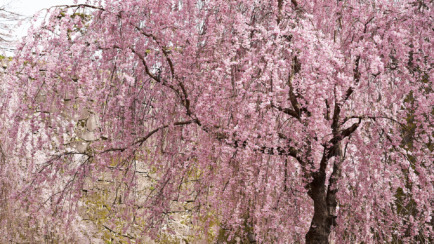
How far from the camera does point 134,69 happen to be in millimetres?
2852

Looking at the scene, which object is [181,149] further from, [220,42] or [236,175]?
[220,42]

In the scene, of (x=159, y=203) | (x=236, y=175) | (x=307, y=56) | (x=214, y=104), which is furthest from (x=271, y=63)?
(x=159, y=203)

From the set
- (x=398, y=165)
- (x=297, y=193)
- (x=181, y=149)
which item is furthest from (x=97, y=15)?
(x=398, y=165)

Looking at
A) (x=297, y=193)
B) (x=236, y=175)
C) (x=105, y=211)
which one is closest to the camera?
(x=236, y=175)

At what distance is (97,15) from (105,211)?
325 centimetres

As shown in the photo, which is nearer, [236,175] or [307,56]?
[307,56]

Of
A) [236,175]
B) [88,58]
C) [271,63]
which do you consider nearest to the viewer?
[271,63]

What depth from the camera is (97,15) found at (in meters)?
2.57

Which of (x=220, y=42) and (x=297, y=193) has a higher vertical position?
(x=220, y=42)

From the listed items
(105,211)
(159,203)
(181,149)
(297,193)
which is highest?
(181,149)

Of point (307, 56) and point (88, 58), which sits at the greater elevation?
point (307, 56)

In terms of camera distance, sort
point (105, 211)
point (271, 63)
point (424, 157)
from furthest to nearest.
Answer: point (105, 211) < point (424, 157) < point (271, 63)

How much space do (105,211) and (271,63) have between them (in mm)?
3703

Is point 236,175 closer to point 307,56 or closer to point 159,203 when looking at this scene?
point 159,203
